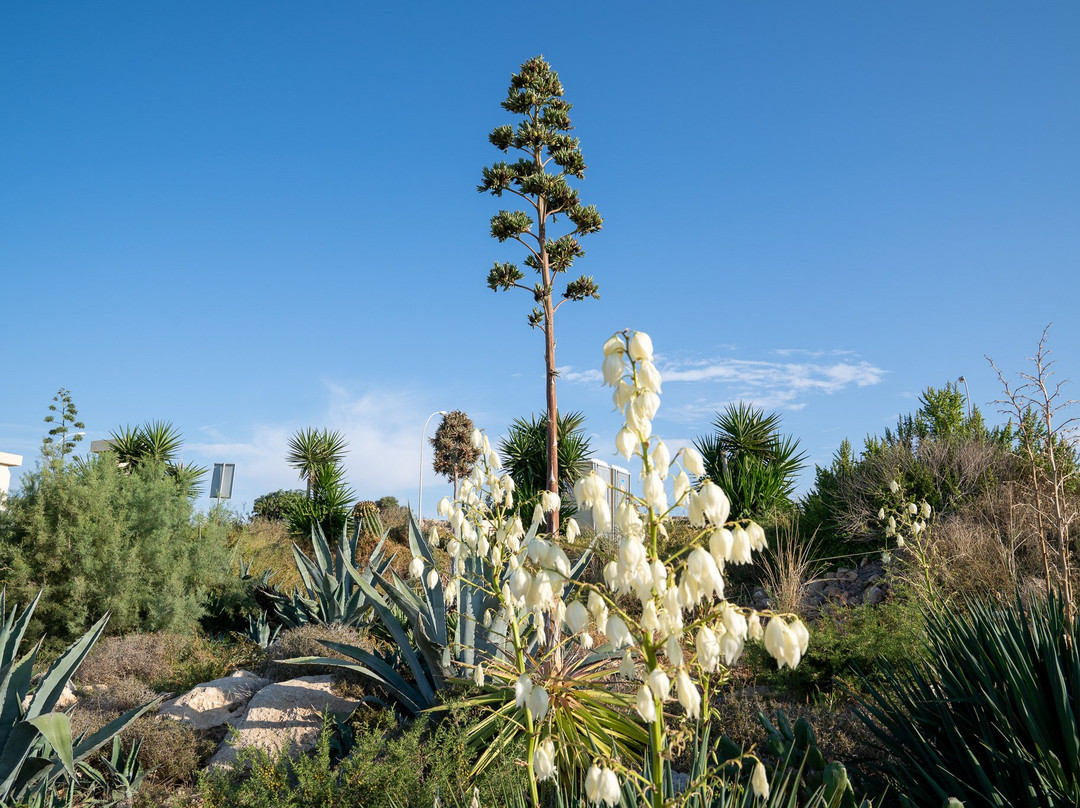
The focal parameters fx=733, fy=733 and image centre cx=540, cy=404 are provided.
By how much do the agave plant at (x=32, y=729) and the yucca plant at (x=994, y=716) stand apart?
3535 mm

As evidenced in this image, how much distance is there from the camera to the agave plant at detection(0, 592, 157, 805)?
126 inches

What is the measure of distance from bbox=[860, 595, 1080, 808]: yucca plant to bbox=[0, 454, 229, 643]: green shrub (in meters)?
7.31

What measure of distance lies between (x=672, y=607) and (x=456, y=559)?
2481 mm

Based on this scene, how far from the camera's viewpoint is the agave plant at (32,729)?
3.19 metres

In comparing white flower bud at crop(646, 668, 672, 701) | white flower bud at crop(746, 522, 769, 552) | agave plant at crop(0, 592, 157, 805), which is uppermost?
white flower bud at crop(746, 522, 769, 552)

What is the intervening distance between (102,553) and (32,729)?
521 centimetres

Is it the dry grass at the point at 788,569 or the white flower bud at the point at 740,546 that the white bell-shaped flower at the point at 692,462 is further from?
the dry grass at the point at 788,569

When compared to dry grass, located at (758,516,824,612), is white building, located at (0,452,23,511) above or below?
above

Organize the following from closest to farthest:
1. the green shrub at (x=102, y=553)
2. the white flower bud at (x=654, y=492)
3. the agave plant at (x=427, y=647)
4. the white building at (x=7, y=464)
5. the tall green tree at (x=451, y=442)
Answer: the white flower bud at (x=654, y=492) → the agave plant at (x=427, y=647) → the green shrub at (x=102, y=553) → the white building at (x=7, y=464) → the tall green tree at (x=451, y=442)

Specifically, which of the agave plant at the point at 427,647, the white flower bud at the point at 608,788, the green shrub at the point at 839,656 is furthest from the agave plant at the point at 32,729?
the green shrub at the point at 839,656

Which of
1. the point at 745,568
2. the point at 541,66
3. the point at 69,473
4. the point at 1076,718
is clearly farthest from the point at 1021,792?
the point at 541,66

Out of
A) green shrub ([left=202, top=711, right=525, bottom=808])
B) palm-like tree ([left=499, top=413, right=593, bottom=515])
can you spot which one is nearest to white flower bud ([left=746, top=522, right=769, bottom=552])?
green shrub ([left=202, top=711, right=525, bottom=808])

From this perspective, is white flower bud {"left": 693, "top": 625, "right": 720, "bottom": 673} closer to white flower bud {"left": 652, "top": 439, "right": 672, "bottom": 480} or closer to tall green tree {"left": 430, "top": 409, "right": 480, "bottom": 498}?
white flower bud {"left": 652, "top": 439, "right": 672, "bottom": 480}

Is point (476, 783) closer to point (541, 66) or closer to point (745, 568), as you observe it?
point (745, 568)
